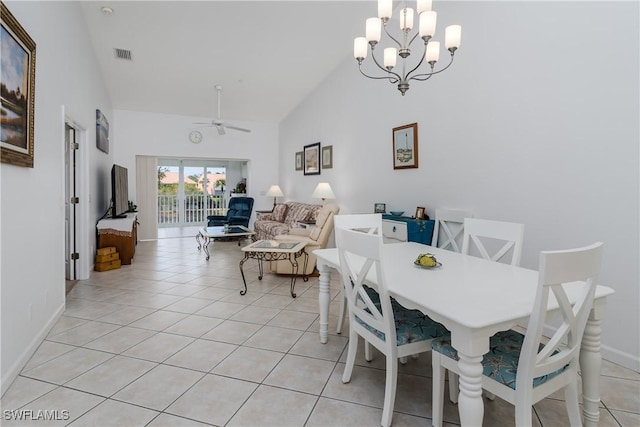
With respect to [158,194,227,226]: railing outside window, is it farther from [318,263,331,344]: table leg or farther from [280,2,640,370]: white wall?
[318,263,331,344]: table leg

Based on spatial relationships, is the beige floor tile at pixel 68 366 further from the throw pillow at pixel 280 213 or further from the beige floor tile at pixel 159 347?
the throw pillow at pixel 280 213

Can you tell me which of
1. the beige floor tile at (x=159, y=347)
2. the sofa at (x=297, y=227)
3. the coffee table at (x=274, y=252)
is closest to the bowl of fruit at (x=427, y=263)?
the beige floor tile at (x=159, y=347)

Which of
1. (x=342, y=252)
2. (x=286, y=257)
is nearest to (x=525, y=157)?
(x=342, y=252)

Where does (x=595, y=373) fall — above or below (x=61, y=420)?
above

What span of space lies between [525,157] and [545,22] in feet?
3.54

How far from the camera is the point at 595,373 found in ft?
5.24

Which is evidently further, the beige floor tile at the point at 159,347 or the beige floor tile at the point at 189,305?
the beige floor tile at the point at 189,305

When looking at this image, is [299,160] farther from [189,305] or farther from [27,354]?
[27,354]

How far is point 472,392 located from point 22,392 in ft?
7.79

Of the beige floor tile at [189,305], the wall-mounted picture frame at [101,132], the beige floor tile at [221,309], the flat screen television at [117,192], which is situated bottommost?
the beige floor tile at [221,309]

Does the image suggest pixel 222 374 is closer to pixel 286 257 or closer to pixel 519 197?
pixel 286 257

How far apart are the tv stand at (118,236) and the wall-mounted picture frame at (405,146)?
4.00 meters

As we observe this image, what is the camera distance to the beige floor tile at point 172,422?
165cm

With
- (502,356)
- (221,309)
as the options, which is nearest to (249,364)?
(221,309)
